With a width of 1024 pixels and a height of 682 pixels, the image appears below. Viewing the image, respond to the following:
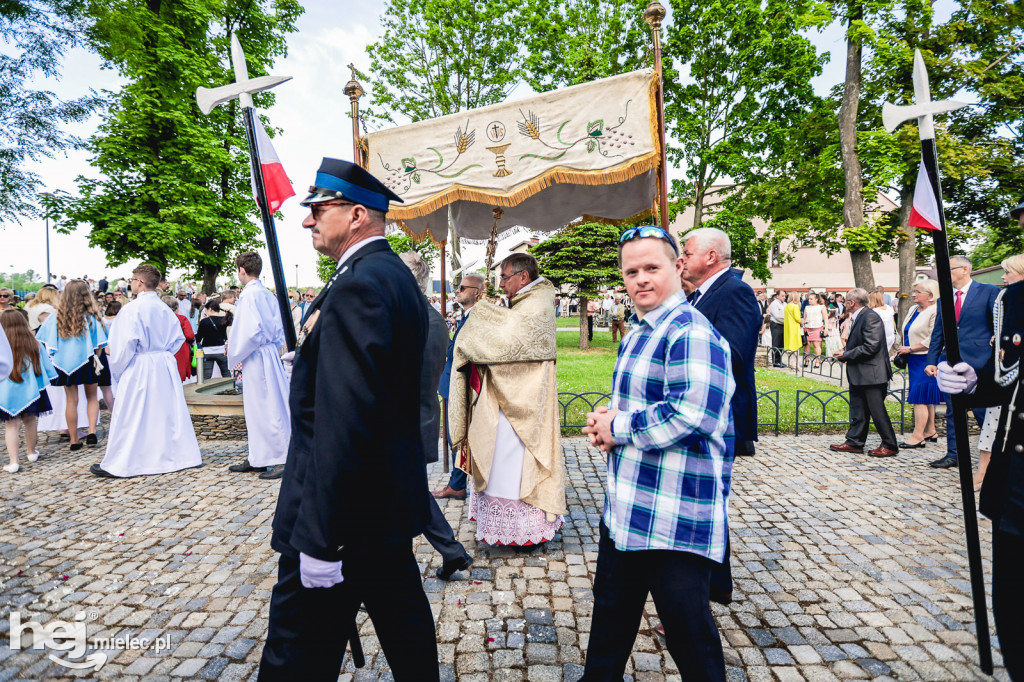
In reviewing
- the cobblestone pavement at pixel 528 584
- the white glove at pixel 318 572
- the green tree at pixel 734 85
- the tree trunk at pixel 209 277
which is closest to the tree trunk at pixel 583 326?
the green tree at pixel 734 85

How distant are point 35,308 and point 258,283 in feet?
16.4

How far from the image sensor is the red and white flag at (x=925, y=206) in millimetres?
2539

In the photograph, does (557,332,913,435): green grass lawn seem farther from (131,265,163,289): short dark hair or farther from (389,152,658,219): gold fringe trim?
(131,265,163,289): short dark hair

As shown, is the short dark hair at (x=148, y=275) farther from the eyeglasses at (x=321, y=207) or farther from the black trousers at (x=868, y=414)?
the black trousers at (x=868, y=414)

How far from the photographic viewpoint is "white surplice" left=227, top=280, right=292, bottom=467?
19.6ft

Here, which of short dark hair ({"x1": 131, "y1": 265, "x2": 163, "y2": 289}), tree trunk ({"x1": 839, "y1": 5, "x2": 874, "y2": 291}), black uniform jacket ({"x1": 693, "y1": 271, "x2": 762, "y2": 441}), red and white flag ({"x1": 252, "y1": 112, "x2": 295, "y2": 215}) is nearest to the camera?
red and white flag ({"x1": 252, "y1": 112, "x2": 295, "y2": 215})

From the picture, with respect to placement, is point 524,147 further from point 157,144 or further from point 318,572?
point 157,144

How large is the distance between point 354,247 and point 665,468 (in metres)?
1.41

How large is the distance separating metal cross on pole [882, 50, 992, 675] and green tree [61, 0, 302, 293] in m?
19.5

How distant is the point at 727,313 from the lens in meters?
3.07

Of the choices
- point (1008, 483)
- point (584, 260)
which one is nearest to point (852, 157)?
point (584, 260)

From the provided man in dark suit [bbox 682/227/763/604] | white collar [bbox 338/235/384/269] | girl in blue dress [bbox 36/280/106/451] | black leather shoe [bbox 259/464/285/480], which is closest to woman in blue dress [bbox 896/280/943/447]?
man in dark suit [bbox 682/227/763/604]

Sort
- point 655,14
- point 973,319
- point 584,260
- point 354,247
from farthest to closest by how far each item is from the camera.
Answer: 1. point 584,260
2. point 973,319
3. point 655,14
4. point 354,247

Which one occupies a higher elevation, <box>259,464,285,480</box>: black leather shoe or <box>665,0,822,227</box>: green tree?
<box>665,0,822,227</box>: green tree
